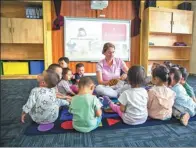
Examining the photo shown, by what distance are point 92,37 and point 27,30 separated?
160 cm

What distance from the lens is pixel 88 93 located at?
1.21m

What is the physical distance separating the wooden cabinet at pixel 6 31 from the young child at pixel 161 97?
360cm

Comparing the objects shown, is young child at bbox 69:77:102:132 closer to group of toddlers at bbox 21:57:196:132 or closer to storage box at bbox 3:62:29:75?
group of toddlers at bbox 21:57:196:132

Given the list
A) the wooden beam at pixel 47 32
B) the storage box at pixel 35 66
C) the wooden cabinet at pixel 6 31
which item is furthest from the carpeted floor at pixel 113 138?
the wooden cabinet at pixel 6 31

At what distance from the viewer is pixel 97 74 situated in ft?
7.41

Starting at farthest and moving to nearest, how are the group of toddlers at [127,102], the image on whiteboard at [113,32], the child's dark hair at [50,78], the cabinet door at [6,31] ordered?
the image on whiteboard at [113,32] < the cabinet door at [6,31] < the child's dark hair at [50,78] < the group of toddlers at [127,102]

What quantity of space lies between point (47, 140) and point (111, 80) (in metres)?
1.28

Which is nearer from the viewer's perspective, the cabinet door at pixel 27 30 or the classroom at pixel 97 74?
the classroom at pixel 97 74

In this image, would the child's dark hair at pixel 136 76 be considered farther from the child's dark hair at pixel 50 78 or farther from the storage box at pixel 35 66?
the storage box at pixel 35 66

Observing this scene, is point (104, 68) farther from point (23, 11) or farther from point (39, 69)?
point (23, 11)

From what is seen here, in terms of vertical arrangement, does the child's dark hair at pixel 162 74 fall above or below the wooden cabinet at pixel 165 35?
below

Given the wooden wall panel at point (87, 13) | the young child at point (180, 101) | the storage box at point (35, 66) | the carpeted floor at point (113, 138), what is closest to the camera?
the carpeted floor at point (113, 138)

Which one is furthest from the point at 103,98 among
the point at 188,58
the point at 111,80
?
the point at 188,58

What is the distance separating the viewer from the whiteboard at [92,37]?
13.9 feet
